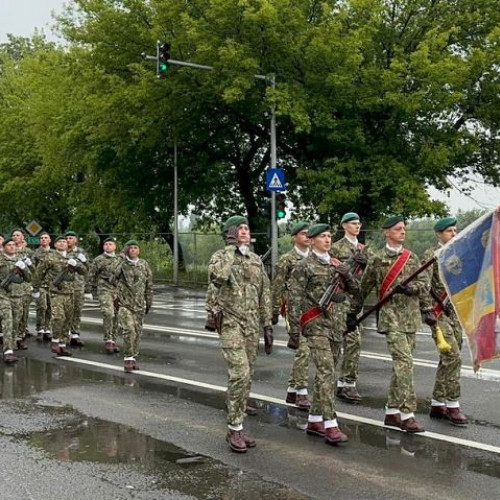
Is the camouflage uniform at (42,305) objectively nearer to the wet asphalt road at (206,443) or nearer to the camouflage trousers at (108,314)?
the camouflage trousers at (108,314)

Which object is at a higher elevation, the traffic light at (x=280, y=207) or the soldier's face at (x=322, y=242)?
the traffic light at (x=280, y=207)

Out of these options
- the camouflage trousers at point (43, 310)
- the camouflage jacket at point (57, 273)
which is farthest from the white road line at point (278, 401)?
the camouflage trousers at point (43, 310)

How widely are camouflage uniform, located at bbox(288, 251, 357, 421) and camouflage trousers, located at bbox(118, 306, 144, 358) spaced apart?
387cm

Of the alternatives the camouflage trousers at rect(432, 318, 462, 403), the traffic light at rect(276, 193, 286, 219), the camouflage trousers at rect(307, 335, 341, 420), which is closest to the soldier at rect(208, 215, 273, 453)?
the camouflage trousers at rect(307, 335, 341, 420)

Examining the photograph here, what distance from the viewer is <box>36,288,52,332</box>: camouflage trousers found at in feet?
44.5

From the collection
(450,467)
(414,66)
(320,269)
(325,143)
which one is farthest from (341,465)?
(325,143)

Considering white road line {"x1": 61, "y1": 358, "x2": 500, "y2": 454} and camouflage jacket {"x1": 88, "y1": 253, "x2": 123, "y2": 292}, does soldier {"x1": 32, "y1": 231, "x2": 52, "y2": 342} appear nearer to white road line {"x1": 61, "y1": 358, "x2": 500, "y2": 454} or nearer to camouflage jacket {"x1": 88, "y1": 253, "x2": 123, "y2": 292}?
camouflage jacket {"x1": 88, "y1": 253, "x2": 123, "y2": 292}

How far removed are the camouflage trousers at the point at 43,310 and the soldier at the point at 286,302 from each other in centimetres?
625

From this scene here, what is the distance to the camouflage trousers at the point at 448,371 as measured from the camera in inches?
285

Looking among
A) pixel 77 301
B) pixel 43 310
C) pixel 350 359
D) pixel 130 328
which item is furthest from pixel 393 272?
pixel 43 310

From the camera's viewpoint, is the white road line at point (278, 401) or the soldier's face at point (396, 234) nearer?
the white road line at point (278, 401)

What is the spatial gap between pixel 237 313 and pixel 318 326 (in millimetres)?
752

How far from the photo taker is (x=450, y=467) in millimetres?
5754

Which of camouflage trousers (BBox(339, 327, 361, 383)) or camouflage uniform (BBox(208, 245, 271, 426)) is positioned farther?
camouflage trousers (BBox(339, 327, 361, 383))
